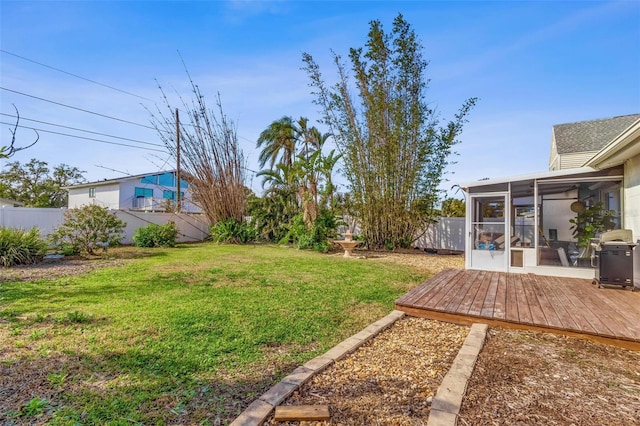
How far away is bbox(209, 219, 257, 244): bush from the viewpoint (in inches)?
489

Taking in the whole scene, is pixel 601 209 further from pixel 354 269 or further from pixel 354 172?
pixel 354 172

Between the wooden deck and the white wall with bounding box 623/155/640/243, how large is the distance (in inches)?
45.8

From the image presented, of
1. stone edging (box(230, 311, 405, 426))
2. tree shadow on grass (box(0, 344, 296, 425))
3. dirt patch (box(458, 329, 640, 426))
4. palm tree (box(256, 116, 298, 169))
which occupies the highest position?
palm tree (box(256, 116, 298, 169))


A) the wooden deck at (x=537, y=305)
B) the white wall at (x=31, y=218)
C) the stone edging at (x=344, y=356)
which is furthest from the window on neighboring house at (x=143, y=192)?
the stone edging at (x=344, y=356)

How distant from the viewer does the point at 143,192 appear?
2217 centimetres

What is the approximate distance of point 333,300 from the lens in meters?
4.30

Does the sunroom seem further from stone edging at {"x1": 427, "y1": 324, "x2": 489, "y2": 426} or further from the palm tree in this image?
the palm tree

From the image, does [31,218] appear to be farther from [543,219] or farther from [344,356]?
[543,219]

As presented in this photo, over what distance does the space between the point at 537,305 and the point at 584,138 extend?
10482mm

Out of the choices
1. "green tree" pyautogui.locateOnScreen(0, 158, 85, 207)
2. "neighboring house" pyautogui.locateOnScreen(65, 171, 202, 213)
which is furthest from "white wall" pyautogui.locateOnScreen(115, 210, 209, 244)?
"green tree" pyautogui.locateOnScreen(0, 158, 85, 207)

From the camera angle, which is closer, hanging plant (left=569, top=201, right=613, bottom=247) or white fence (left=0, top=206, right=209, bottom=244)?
hanging plant (left=569, top=201, right=613, bottom=247)

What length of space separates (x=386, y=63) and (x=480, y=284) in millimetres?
7633

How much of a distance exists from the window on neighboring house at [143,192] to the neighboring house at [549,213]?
22251 millimetres

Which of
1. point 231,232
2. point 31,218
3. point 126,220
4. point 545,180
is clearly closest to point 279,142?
point 231,232
